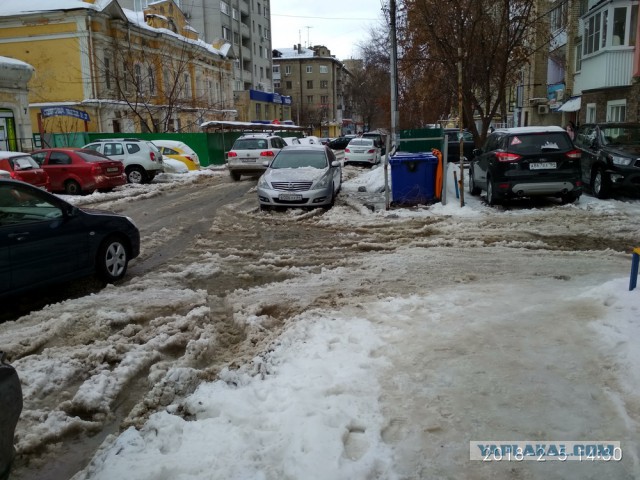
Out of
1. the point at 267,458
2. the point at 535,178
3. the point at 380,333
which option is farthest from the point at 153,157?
the point at 267,458

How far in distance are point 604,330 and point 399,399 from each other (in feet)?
6.73

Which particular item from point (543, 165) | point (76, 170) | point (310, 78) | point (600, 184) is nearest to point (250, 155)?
point (76, 170)

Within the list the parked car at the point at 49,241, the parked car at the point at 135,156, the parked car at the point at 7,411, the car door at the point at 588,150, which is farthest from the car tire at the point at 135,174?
the parked car at the point at 7,411

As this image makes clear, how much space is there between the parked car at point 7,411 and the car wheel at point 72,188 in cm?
1650

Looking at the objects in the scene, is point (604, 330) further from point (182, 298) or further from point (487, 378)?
point (182, 298)

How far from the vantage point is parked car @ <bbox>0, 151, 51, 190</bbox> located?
15516mm

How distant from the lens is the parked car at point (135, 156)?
70.1 feet

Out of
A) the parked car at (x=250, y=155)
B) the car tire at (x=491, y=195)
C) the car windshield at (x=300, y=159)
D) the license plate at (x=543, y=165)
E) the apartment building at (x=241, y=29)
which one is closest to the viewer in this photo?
the license plate at (x=543, y=165)

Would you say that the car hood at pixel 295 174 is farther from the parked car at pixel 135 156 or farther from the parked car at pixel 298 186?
the parked car at pixel 135 156

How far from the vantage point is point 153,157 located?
2167cm

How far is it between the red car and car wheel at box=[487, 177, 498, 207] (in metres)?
12.2

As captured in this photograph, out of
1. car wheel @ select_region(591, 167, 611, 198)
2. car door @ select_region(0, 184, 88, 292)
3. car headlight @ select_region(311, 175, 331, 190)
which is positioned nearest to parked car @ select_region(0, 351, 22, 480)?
car door @ select_region(0, 184, 88, 292)

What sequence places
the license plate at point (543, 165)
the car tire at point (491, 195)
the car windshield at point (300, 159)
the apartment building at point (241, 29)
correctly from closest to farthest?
the license plate at point (543, 165), the car tire at point (491, 195), the car windshield at point (300, 159), the apartment building at point (241, 29)

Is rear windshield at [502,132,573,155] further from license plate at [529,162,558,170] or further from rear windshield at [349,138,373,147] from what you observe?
rear windshield at [349,138,373,147]
